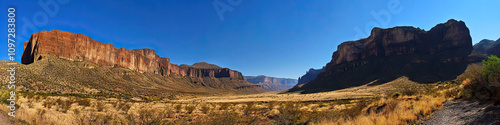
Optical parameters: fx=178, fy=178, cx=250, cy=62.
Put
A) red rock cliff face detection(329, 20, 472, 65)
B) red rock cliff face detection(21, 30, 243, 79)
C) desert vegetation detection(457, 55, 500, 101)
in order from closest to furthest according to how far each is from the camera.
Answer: desert vegetation detection(457, 55, 500, 101), red rock cliff face detection(21, 30, 243, 79), red rock cliff face detection(329, 20, 472, 65)

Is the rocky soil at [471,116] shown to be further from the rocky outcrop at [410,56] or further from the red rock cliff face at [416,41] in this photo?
the red rock cliff face at [416,41]

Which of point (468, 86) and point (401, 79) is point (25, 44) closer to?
point (468, 86)

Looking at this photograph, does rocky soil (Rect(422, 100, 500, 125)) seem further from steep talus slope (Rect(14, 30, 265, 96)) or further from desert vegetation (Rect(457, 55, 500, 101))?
steep talus slope (Rect(14, 30, 265, 96))

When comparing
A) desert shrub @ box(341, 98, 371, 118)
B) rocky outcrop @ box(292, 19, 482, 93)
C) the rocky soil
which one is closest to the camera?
the rocky soil

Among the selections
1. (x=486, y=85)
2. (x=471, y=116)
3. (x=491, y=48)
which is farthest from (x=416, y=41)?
(x=471, y=116)

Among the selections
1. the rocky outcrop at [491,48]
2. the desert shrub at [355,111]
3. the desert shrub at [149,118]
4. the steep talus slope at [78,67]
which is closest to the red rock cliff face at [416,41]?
the rocky outcrop at [491,48]

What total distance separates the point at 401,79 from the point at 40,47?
138 metres

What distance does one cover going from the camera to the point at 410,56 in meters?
85.5

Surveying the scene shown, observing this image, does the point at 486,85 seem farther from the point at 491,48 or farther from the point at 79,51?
the point at 491,48

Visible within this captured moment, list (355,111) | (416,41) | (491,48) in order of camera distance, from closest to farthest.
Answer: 1. (355,111)
2. (416,41)
3. (491,48)

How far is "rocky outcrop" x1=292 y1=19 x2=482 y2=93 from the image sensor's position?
68.9 m

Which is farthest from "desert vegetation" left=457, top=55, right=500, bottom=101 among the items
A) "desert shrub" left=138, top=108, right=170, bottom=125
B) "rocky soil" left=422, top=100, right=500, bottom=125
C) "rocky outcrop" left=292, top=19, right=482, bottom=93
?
"rocky outcrop" left=292, top=19, right=482, bottom=93

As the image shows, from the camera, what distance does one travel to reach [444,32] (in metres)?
94.8

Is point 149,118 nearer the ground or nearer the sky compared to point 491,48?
nearer the ground
